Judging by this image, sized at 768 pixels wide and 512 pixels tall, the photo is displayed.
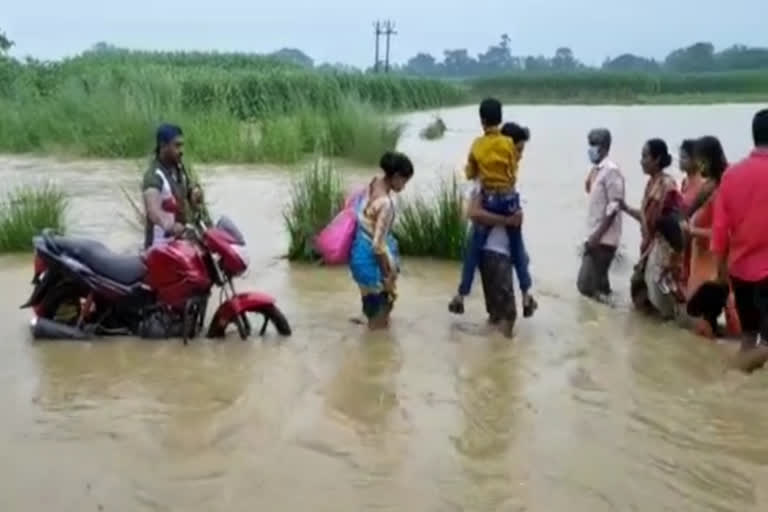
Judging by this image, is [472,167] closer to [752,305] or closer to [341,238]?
[341,238]

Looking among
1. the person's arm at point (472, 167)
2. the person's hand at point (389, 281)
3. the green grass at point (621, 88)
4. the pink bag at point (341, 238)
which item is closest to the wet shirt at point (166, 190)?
the pink bag at point (341, 238)

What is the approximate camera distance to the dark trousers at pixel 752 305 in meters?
6.68

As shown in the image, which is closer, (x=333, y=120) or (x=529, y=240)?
(x=529, y=240)

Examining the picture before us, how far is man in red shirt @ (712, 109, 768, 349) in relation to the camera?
6586 millimetres

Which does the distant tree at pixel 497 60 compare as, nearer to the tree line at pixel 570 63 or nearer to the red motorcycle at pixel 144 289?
the tree line at pixel 570 63

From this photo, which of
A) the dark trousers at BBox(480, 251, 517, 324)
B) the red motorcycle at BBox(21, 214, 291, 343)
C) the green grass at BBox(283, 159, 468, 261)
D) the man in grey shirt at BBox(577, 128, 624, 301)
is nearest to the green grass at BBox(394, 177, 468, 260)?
the green grass at BBox(283, 159, 468, 261)

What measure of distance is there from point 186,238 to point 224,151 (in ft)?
A: 44.0

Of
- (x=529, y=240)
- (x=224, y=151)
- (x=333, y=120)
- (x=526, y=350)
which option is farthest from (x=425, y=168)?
(x=526, y=350)

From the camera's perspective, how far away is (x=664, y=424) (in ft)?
20.6

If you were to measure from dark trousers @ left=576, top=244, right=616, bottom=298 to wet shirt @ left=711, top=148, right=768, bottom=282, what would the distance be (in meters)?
2.66

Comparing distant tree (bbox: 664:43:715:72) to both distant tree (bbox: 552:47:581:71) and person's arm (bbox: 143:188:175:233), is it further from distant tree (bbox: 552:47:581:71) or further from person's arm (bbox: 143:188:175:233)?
person's arm (bbox: 143:188:175:233)

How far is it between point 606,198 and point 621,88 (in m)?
58.3

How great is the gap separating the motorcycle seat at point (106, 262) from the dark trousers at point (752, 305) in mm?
3655

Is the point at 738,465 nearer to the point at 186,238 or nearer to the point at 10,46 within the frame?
the point at 186,238
